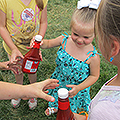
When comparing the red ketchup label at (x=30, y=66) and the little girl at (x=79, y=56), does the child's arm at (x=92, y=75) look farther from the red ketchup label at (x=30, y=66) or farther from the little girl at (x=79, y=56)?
A: the red ketchup label at (x=30, y=66)

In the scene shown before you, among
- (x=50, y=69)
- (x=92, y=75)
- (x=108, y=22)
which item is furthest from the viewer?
(x=50, y=69)

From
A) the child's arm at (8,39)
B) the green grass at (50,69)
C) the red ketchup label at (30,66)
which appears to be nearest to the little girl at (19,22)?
the child's arm at (8,39)

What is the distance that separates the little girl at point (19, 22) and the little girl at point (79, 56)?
216 mm

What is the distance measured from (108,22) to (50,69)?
1679 millimetres

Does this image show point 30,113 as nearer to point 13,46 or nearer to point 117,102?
point 13,46

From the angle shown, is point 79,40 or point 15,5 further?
point 15,5

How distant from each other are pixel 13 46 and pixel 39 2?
0.47m

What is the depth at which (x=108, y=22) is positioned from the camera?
23.0 inches

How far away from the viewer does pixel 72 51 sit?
52.8 inches

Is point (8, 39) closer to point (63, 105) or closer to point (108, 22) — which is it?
point (63, 105)

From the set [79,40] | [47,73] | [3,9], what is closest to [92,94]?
[47,73]

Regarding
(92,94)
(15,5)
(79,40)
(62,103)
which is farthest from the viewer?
(92,94)

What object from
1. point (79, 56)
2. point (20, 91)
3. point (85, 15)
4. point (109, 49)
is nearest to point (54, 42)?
point (79, 56)

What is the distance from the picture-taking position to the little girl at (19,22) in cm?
129
